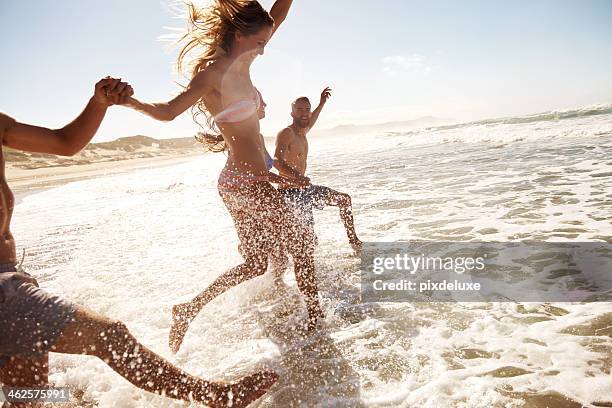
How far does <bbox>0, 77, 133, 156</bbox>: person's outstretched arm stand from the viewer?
1.80 m

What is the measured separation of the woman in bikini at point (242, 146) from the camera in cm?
283

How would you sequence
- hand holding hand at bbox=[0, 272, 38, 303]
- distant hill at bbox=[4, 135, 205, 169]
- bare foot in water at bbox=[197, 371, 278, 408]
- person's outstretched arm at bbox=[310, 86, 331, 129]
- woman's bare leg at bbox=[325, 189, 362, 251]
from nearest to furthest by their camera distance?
hand holding hand at bbox=[0, 272, 38, 303] → bare foot in water at bbox=[197, 371, 278, 408] → woman's bare leg at bbox=[325, 189, 362, 251] → person's outstretched arm at bbox=[310, 86, 331, 129] → distant hill at bbox=[4, 135, 205, 169]

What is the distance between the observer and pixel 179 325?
118 inches

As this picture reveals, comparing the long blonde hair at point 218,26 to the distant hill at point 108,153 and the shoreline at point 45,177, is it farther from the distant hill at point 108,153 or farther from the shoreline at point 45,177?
the shoreline at point 45,177

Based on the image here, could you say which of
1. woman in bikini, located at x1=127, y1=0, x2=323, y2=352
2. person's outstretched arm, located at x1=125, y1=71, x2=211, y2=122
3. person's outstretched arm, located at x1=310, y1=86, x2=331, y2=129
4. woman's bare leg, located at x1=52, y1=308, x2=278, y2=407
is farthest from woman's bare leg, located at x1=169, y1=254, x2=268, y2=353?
person's outstretched arm, located at x1=310, y1=86, x2=331, y2=129

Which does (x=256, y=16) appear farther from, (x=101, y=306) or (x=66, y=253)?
(x=66, y=253)

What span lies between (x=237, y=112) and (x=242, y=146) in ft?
0.82

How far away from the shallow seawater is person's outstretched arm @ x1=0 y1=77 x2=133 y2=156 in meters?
1.54

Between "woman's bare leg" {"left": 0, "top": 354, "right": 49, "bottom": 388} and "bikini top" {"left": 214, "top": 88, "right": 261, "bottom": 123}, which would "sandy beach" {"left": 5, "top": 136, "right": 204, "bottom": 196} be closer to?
"bikini top" {"left": 214, "top": 88, "right": 261, "bottom": 123}

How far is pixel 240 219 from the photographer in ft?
10.1

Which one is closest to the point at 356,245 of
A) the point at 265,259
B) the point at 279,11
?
the point at 265,259

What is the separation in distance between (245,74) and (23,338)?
2.11 meters

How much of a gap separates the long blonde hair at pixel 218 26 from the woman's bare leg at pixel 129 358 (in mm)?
1783

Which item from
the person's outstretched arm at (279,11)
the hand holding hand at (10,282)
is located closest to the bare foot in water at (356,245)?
the person's outstretched arm at (279,11)
